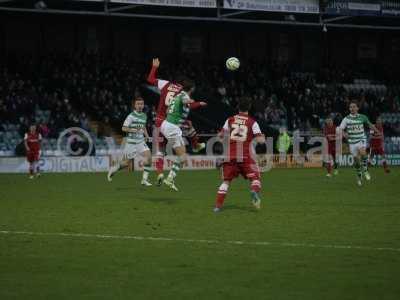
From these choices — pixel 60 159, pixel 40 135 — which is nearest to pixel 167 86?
pixel 40 135

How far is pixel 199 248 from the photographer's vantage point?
11641 mm

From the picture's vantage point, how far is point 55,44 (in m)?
42.8

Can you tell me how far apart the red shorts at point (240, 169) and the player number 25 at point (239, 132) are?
0.42 meters

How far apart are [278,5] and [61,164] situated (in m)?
12.3

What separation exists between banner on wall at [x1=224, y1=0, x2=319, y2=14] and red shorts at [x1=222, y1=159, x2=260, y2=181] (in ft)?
72.8

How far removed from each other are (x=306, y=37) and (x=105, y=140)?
20289 millimetres

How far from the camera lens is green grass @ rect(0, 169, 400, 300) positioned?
9.02m

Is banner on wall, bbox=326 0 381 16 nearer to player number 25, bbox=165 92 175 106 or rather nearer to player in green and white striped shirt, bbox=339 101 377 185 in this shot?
player in green and white striped shirt, bbox=339 101 377 185

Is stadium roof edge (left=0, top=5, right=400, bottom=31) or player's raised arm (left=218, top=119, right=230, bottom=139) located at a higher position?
stadium roof edge (left=0, top=5, right=400, bottom=31)

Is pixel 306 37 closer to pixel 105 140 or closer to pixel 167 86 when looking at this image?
pixel 105 140

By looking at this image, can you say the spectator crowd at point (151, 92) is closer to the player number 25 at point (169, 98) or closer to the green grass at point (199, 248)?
the player number 25 at point (169, 98)

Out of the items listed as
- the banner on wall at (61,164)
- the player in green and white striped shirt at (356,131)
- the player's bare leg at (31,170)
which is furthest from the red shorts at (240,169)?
the banner on wall at (61,164)

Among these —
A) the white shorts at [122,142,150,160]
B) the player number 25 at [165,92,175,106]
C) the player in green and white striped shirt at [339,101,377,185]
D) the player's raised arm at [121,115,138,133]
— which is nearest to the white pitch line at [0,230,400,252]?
the player number 25 at [165,92,175,106]

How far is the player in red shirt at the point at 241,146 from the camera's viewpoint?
1596 cm
